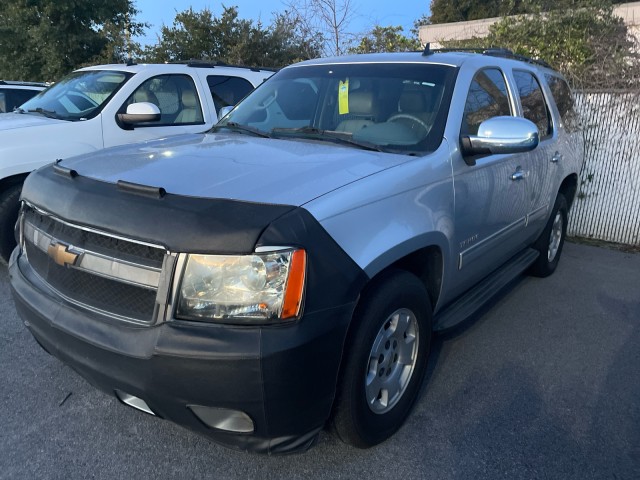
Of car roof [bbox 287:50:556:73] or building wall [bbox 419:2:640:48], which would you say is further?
building wall [bbox 419:2:640:48]

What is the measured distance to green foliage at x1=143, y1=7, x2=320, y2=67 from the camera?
16.4 metres

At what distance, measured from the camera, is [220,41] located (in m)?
17.1

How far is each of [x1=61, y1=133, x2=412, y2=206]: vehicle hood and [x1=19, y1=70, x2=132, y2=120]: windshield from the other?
2642 mm

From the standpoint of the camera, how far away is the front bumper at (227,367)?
187 centimetres

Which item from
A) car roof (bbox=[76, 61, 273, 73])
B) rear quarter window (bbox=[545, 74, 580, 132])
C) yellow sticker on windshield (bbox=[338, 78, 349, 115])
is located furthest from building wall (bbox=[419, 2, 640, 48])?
yellow sticker on windshield (bbox=[338, 78, 349, 115])

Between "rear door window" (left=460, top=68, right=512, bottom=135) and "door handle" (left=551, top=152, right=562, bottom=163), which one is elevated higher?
"rear door window" (left=460, top=68, right=512, bottom=135)

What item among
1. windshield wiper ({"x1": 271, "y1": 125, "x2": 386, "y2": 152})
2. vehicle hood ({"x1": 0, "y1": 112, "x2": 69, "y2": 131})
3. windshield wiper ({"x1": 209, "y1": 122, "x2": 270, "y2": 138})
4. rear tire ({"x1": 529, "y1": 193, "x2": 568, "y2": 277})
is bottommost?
rear tire ({"x1": 529, "y1": 193, "x2": 568, "y2": 277})

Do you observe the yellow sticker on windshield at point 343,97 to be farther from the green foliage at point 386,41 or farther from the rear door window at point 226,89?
the green foliage at point 386,41

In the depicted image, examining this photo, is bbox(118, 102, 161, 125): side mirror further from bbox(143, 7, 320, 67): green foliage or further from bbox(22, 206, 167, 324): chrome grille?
bbox(143, 7, 320, 67): green foliage

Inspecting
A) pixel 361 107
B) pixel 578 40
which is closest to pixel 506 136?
pixel 361 107

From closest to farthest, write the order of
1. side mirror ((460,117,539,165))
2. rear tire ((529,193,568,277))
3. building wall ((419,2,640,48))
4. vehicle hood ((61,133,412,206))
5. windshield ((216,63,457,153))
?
vehicle hood ((61,133,412,206)) → side mirror ((460,117,539,165)) → windshield ((216,63,457,153)) → rear tire ((529,193,568,277)) → building wall ((419,2,640,48))

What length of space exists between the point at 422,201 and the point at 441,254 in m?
0.38

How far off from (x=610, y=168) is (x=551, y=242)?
220cm

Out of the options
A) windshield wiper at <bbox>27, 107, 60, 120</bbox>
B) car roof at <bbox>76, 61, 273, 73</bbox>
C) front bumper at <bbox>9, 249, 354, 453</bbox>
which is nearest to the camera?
front bumper at <bbox>9, 249, 354, 453</bbox>
